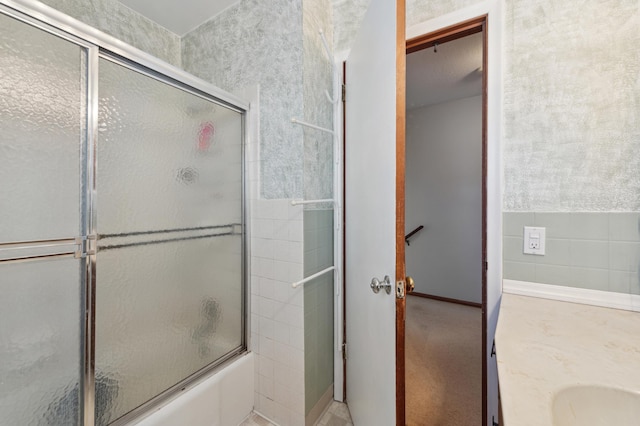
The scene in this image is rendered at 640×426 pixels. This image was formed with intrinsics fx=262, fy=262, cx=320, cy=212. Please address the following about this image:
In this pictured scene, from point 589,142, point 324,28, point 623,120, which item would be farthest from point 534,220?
point 324,28

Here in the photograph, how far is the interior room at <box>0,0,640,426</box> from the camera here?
0.82m

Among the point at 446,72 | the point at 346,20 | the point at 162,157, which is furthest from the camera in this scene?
the point at 446,72

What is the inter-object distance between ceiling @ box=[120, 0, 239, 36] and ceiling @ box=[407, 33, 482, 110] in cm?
165

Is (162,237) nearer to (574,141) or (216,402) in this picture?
(216,402)

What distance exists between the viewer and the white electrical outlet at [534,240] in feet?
3.71

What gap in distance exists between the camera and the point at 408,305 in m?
3.34

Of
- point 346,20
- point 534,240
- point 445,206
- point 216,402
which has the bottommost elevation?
point 216,402

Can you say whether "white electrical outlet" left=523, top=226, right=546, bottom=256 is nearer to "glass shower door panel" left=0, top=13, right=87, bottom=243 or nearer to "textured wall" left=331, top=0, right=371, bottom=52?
"textured wall" left=331, top=0, right=371, bottom=52

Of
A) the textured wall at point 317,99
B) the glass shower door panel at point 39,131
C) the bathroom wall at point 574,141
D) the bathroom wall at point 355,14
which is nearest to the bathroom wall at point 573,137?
the bathroom wall at point 574,141

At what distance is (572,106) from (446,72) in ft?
6.15

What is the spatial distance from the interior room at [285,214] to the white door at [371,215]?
1cm

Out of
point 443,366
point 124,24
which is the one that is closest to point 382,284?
point 443,366

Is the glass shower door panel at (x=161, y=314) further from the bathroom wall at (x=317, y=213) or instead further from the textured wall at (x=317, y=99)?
the textured wall at (x=317, y=99)

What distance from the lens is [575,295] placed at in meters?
1.07
